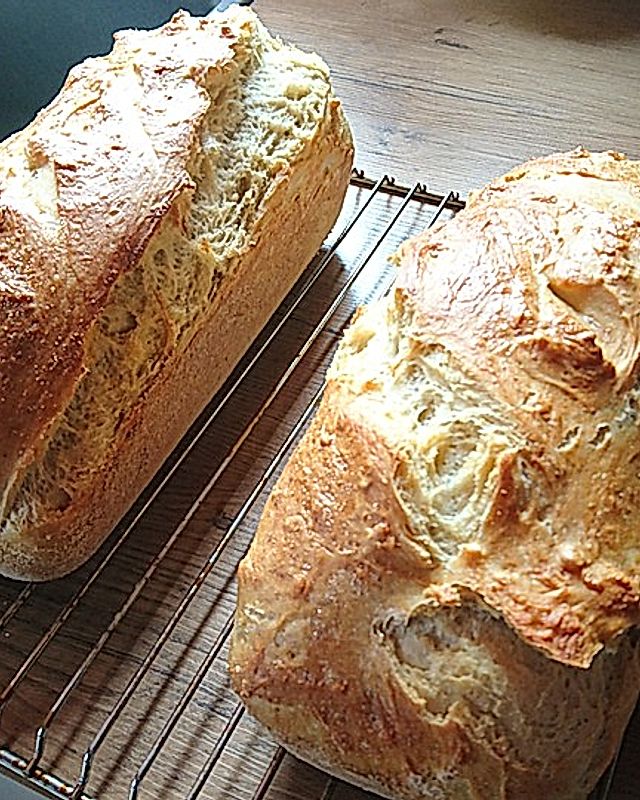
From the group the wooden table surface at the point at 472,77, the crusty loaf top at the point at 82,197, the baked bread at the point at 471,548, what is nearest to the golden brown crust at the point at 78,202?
the crusty loaf top at the point at 82,197

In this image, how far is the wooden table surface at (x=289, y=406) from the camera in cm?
138

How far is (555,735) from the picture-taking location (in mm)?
1159

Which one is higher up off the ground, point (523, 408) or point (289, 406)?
point (523, 408)

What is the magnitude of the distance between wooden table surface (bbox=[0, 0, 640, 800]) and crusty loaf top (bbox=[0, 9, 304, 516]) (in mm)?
239

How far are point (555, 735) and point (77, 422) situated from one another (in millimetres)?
768

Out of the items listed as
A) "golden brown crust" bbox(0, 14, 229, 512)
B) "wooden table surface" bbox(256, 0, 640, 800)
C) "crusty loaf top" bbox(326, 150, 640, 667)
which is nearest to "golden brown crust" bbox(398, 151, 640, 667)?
"crusty loaf top" bbox(326, 150, 640, 667)

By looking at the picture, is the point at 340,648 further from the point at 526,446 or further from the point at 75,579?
the point at 75,579

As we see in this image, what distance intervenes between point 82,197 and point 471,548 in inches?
30.2

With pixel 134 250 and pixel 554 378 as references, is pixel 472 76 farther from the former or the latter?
pixel 554 378

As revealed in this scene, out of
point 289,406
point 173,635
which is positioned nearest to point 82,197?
point 289,406

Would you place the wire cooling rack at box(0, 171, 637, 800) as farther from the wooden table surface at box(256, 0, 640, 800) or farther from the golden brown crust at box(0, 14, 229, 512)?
the wooden table surface at box(256, 0, 640, 800)

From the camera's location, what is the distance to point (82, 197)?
1513 mm

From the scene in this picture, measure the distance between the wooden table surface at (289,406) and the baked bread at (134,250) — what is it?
73mm

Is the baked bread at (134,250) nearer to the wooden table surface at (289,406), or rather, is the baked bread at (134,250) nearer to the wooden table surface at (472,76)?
the wooden table surface at (289,406)
